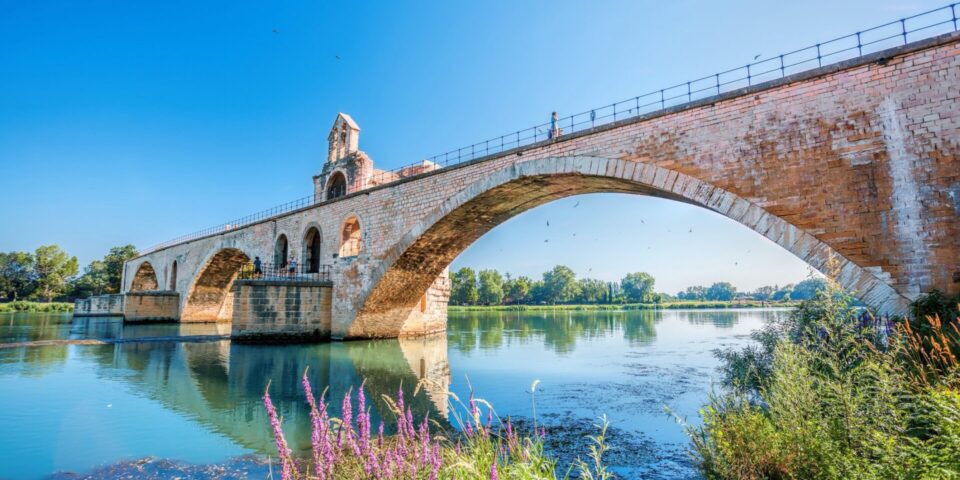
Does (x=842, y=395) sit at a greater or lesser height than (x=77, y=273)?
lesser

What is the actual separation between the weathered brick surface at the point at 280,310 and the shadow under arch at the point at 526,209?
5.20 ft

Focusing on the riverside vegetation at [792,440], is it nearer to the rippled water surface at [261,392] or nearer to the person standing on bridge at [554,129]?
the rippled water surface at [261,392]

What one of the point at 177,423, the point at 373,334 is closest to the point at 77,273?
the point at 373,334

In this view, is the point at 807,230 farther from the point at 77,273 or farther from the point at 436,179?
the point at 77,273

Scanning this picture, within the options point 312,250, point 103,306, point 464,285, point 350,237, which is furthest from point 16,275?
point 350,237

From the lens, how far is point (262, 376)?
461 inches

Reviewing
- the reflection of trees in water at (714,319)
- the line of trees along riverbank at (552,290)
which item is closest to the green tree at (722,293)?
the line of trees along riverbank at (552,290)

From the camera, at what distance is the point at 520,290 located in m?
84.8

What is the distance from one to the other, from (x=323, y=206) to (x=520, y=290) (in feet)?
213

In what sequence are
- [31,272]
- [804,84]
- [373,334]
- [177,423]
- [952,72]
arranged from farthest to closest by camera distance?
[31,272] < [373,334] < [804,84] < [952,72] < [177,423]

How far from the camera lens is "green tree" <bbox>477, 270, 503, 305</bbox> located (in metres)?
75.6

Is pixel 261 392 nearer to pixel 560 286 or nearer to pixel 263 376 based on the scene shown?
pixel 263 376

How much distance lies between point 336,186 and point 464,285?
45.5 metres

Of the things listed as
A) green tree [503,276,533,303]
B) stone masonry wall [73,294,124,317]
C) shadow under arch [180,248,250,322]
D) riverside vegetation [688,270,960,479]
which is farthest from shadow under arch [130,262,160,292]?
riverside vegetation [688,270,960,479]
